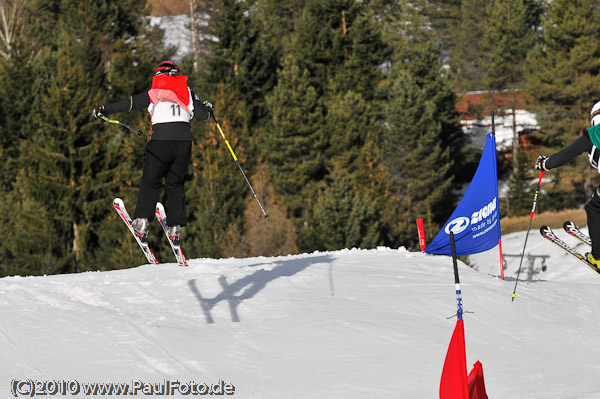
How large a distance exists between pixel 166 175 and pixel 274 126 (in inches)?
1388

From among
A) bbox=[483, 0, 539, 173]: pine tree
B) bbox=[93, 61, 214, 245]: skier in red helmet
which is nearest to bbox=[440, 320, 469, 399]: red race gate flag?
bbox=[93, 61, 214, 245]: skier in red helmet

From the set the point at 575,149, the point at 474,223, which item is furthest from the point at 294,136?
the point at 575,149

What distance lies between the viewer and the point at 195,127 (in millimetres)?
41625

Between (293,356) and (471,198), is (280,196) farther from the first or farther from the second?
(293,356)

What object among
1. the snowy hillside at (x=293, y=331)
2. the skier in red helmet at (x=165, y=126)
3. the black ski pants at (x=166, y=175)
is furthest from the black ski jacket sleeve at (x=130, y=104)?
the snowy hillside at (x=293, y=331)

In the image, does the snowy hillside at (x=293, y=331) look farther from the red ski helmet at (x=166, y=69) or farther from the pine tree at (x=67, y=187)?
the pine tree at (x=67, y=187)

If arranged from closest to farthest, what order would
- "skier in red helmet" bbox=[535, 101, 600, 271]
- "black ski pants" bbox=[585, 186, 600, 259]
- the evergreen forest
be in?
"skier in red helmet" bbox=[535, 101, 600, 271], "black ski pants" bbox=[585, 186, 600, 259], the evergreen forest

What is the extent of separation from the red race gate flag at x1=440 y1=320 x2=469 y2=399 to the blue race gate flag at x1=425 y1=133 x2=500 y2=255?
15.0 ft

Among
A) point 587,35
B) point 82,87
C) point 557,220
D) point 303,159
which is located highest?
point 587,35

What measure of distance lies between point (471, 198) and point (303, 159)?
113ft

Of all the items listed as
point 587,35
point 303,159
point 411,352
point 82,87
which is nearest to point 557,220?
point 587,35

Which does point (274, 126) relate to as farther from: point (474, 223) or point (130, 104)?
point (130, 104)

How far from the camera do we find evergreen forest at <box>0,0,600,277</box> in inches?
1444

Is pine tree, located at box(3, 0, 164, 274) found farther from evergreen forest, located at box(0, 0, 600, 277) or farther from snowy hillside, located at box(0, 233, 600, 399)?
snowy hillside, located at box(0, 233, 600, 399)
